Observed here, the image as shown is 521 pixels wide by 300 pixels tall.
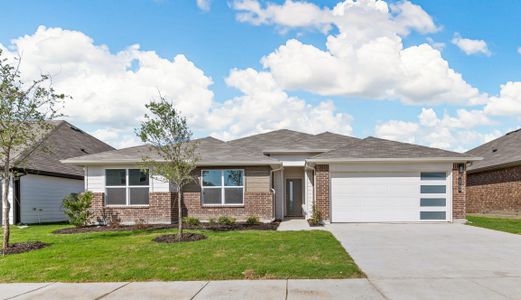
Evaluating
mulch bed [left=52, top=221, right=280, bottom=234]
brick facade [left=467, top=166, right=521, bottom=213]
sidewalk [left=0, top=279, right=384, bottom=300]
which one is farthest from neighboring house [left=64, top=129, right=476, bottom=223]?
sidewalk [left=0, top=279, right=384, bottom=300]

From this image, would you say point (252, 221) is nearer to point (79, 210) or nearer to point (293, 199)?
point (293, 199)

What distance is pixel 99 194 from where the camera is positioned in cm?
1742

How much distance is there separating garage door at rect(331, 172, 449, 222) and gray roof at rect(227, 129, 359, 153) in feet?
14.6

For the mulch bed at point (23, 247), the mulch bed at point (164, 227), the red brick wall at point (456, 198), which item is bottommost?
the mulch bed at point (164, 227)

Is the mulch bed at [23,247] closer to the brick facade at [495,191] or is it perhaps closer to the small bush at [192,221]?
the small bush at [192,221]

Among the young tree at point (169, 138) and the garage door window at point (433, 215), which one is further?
the garage door window at point (433, 215)

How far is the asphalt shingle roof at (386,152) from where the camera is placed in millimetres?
16609

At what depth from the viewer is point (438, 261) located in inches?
347

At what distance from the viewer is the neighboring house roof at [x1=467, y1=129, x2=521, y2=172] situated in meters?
21.2

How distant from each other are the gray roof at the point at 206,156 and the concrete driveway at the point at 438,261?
4621 millimetres

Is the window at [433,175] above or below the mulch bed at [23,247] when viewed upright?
above

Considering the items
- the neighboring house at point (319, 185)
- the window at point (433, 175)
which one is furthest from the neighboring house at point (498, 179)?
the neighboring house at point (319, 185)

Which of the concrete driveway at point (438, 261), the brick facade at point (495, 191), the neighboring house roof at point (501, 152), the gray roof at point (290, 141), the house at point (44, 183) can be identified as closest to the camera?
the concrete driveway at point (438, 261)

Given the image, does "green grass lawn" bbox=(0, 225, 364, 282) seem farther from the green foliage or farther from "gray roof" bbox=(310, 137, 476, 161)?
"gray roof" bbox=(310, 137, 476, 161)
